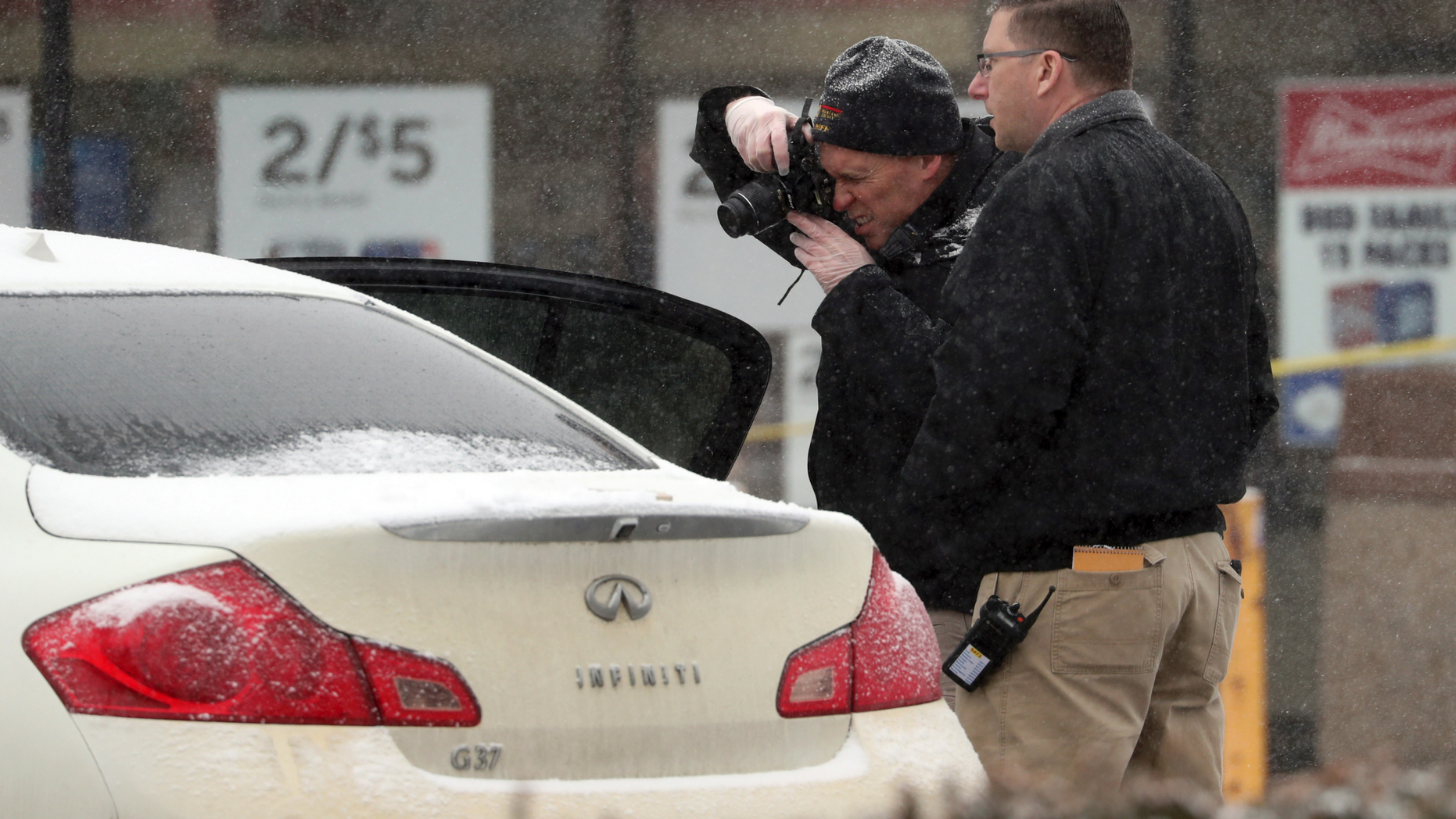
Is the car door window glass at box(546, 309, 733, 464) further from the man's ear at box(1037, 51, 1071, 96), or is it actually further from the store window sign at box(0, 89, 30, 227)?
the store window sign at box(0, 89, 30, 227)

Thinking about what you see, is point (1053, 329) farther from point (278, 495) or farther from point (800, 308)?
point (800, 308)

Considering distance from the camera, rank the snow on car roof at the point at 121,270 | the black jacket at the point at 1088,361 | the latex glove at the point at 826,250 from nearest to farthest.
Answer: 1. the snow on car roof at the point at 121,270
2. the black jacket at the point at 1088,361
3. the latex glove at the point at 826,250

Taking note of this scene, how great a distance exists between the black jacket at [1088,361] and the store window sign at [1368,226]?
3521mm

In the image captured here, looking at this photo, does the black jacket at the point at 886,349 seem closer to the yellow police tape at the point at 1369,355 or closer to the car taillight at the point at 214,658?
the car taillight at the point at 214,658

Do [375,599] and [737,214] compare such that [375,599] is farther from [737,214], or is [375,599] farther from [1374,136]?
[1374,136]

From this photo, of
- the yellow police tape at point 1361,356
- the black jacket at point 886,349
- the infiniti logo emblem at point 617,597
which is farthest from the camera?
the yellow police tape at point 1361,356

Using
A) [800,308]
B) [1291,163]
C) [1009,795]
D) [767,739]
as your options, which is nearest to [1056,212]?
[767,739]

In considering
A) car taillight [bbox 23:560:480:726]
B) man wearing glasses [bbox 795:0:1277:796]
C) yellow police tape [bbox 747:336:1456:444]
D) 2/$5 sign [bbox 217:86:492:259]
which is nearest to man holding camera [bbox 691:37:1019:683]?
man wearing glasses [bbox 795:0:1277:796]

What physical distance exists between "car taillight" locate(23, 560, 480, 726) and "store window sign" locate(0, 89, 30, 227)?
4.80 metres

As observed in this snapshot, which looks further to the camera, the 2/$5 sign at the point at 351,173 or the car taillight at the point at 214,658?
the 2/$5 sign at the point at 351,173

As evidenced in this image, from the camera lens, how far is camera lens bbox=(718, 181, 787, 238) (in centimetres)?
332

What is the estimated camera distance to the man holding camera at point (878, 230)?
119 inches

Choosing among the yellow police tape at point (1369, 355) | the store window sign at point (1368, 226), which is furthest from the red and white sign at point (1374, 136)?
the yellow police tape at point (1369, 355)

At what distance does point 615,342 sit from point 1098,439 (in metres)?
1.12
